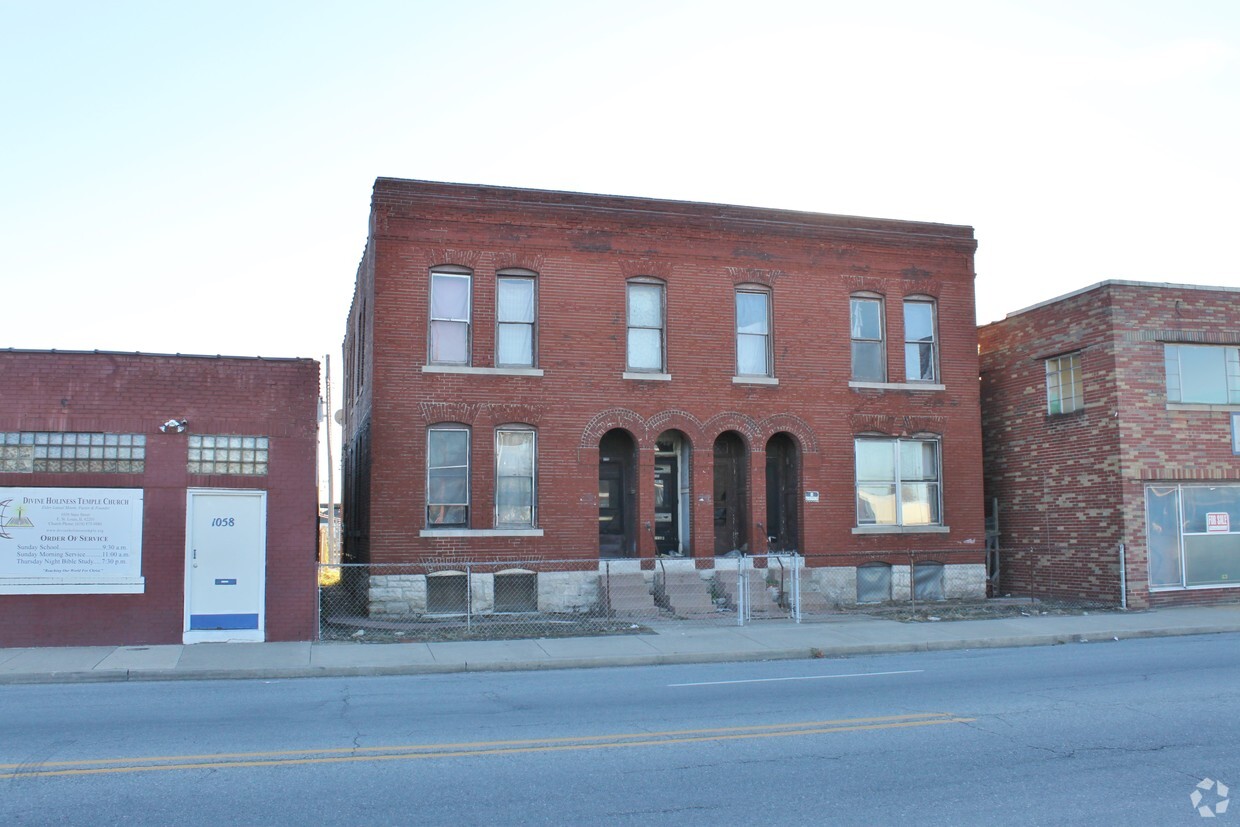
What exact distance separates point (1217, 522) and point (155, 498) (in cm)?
1979

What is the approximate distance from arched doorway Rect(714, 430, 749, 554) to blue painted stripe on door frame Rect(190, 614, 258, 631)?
377 inches

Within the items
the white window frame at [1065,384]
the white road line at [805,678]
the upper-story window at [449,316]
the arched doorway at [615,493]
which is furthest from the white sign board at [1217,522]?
the upper-story window at [449,316]

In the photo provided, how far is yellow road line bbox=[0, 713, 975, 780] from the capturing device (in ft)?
26.8

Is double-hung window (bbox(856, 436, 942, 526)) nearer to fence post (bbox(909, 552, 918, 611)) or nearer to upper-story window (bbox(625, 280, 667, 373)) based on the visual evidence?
fence post (bbox(909, 552, 918, 611))

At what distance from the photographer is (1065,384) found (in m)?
22.3

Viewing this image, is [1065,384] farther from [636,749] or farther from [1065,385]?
[636,749]

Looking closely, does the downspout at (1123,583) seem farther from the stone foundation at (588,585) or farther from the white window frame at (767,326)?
the white window frame at (767,326)

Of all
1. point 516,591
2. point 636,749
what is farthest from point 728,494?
point 636,749

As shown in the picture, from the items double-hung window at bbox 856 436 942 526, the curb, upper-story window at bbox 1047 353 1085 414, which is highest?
upper-story window at bbox 1047 353 1085 414

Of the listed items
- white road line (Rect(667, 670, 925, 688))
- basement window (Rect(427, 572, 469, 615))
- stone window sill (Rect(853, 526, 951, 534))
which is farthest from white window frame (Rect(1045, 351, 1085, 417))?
basement window (Rect(427, 572, 469, 615))

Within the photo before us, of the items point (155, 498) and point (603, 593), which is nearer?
point (155, 498)

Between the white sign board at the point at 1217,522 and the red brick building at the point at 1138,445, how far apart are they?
0.09ft

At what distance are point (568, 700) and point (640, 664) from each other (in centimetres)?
357

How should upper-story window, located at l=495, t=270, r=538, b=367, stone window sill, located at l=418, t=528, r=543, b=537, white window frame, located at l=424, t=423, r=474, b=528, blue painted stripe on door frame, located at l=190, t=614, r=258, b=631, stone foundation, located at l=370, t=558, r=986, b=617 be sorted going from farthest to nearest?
upper-story window, located at l=495, t=270, r=538, b=367 → white window frame, located at l=424, t=423, r=474, b=528 → stone window sill, located at l=418, t=528, r=543, b=537 → stone foundation, located at l=370, t=558, r=986, b=617 → blue painted stripe on door frame, located at l=190, t=614, r=258, b=631
